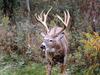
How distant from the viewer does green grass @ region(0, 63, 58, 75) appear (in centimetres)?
822

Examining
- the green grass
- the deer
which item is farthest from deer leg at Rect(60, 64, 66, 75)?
the green grass

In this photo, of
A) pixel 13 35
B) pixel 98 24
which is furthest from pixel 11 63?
pixel 98 24

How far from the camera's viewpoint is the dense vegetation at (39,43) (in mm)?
8219

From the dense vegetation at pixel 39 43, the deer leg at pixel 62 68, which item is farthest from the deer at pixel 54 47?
the dense vegetation at pixel 39 43

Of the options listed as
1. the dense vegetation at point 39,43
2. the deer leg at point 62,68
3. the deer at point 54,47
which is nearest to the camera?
the deer at point 54,47

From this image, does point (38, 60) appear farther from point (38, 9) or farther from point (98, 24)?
point (38, 9)

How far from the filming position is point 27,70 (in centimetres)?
847

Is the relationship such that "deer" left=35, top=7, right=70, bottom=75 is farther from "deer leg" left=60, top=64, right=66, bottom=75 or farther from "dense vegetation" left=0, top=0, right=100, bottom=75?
"dense vegetation" left=0, top=0, right=100, bottom=75

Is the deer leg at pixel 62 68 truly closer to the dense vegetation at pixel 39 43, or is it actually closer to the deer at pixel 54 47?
the deer at pixel 54 47

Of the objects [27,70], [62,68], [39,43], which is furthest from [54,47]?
[39,43]

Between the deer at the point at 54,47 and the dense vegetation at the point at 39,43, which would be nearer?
the deer at the point at 54,47

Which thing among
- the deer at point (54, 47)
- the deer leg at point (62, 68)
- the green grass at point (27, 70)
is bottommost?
the green grass at point (27, 70)

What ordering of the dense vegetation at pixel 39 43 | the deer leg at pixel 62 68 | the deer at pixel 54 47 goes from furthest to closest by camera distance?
the dense vegetation at pixel 39 43 < the deer leg at pixel 62 68 < the deer at pixel 54 47

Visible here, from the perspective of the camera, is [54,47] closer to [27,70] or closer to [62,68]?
[62,68]
